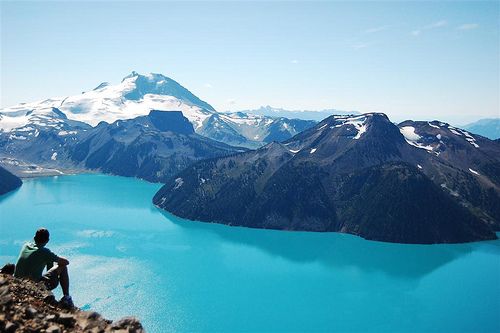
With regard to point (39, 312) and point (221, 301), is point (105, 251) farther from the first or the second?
point (39, 312)

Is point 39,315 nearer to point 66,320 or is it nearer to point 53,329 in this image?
point 66,320

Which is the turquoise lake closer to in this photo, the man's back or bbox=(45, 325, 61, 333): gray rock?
the man's back

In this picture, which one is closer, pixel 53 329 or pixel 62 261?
pixel 53 329

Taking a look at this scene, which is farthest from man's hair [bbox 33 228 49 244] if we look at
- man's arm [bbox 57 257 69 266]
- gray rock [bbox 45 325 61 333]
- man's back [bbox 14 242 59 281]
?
gray rock [bbox 45 325 61 333]

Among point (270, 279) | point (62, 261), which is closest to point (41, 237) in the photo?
point (62, 261)

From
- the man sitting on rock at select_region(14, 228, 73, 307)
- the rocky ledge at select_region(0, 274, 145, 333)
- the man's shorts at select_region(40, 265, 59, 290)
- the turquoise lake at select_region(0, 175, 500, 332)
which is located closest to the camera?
the rocky ledge at select_region(0, 274, 145, 333)

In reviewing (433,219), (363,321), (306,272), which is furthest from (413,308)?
(433,219)
